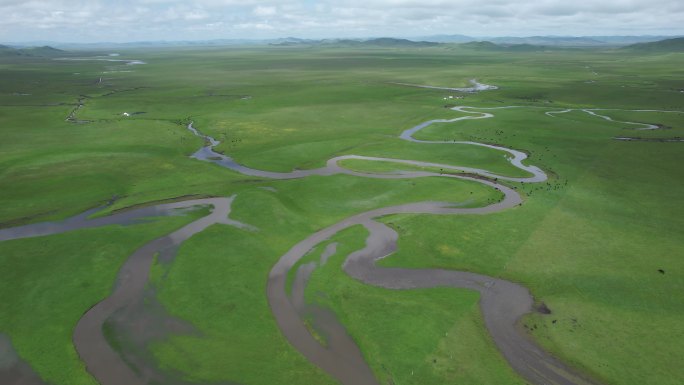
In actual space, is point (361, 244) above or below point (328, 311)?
above

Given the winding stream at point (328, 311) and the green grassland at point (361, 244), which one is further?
the green grassland at point (361, 244)

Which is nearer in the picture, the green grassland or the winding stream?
the winding stream

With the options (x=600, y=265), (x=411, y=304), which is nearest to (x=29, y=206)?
(x=411, y=304)

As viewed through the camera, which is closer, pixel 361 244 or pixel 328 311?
pixel 328 311

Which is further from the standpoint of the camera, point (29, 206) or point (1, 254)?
point (29, 206)

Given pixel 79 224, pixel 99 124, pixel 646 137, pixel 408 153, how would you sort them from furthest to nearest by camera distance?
pixel 99 124, pixel 646 137, pixel 408 153, pixel 79 224

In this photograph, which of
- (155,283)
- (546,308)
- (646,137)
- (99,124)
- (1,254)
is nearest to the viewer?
(546,308)

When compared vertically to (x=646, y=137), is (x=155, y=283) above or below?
below

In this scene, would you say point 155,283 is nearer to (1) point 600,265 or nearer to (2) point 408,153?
(1) point 600,265
